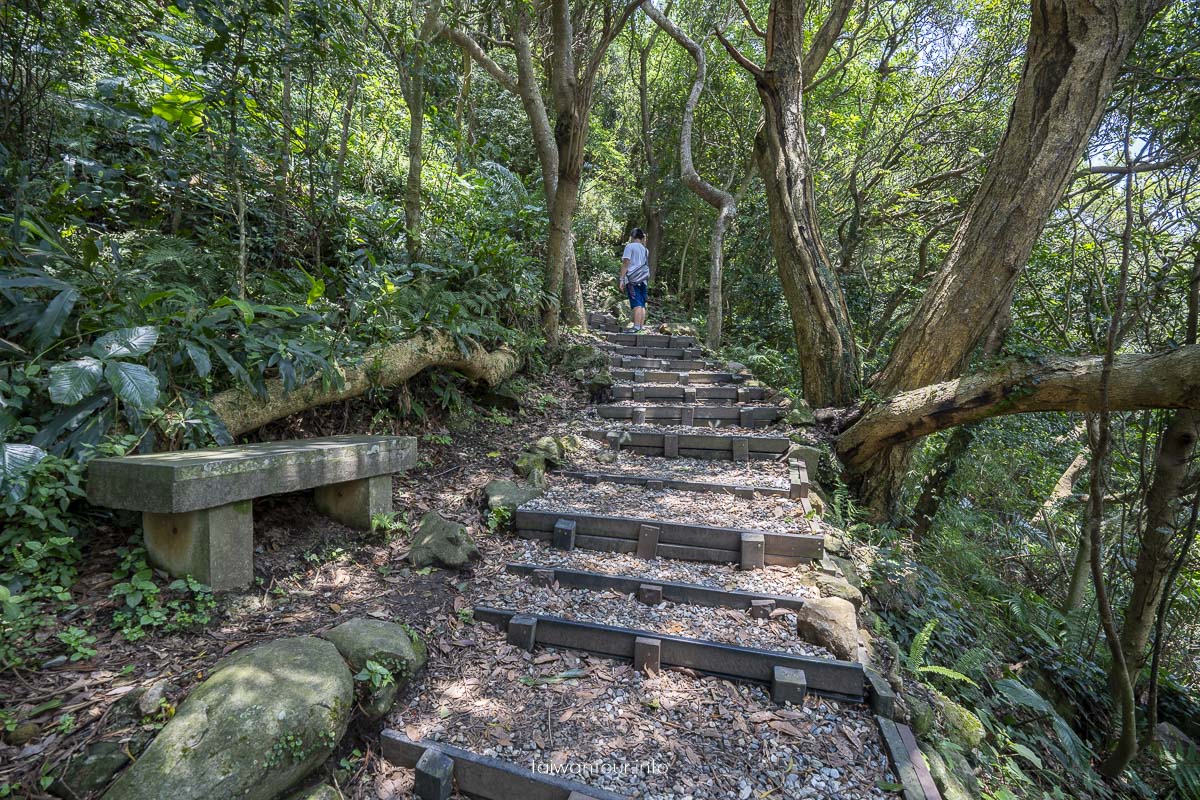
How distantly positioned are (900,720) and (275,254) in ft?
18.0

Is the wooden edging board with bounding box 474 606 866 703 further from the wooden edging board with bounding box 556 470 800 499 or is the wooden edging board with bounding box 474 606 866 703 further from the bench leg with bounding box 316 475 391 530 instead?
the wooden edging board with bounding box 556 470 800 499

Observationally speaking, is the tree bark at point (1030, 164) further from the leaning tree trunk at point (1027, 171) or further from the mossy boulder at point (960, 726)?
the mossy boulder at point (960, 726)

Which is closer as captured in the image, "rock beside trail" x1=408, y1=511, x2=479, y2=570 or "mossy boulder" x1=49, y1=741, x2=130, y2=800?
"mossy boulder" x1=49, y1=741, x2=130, y2=800

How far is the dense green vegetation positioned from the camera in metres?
2.50

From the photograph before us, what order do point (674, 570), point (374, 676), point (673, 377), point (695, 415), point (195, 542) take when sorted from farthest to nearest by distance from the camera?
point (673, 377)
point (695, 415)
point (674, 570)
point (195, 542)
point (374, 676)

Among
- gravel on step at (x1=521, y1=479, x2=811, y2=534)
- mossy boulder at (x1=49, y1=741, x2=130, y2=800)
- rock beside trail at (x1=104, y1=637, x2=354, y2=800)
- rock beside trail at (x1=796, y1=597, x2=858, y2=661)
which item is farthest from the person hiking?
mossy boulder at (x1=49, y1=741, x2=130, y2=800)

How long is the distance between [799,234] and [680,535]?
4.53 m

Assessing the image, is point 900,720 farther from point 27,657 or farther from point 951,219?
point 951,219

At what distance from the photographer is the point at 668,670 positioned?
2.52m

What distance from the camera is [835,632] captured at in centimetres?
253

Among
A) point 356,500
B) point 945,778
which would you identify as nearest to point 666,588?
point 945,778

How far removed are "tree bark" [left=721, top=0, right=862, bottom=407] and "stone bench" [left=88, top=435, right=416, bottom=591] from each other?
17.2ft

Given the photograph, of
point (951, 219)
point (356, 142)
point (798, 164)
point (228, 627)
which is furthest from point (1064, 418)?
point (356, 142)

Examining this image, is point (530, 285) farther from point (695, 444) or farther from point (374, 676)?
point (374, 676)
